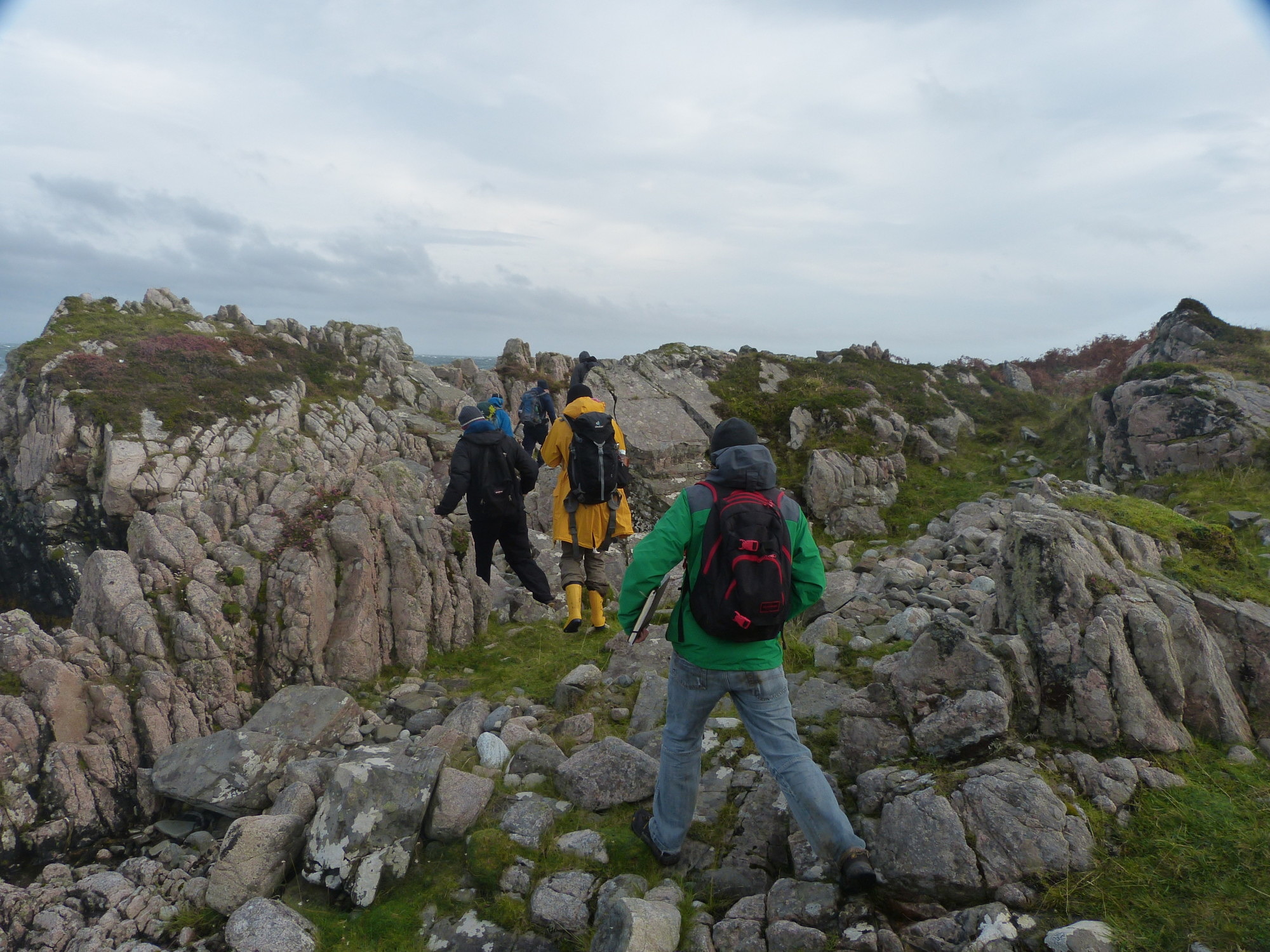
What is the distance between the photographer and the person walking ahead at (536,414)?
14.6 metres

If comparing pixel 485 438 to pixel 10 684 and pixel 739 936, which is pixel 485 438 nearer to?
pixel 10 684

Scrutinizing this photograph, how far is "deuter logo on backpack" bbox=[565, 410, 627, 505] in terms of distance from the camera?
9594 millimetres

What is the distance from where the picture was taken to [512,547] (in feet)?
38.8

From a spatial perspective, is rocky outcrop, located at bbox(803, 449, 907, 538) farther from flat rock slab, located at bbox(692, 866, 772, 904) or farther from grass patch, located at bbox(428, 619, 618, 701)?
flat rock slab, located at bbox(692, 866, 772, 904)

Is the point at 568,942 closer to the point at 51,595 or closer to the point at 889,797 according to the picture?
the point at 889,797

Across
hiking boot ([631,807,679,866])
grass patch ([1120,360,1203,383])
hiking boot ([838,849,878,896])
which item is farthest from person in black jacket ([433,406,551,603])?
grass patch ([1120,360,1203,383])

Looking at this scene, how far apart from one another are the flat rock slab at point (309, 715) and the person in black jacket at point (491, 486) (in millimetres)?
3072

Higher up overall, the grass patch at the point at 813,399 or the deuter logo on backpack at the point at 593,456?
the grass patch at the point at 813,399

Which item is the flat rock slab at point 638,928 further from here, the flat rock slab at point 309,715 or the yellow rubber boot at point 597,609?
the flat rock slab at point 309,715

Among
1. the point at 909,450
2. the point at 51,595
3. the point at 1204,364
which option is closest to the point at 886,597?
the point at 909,450

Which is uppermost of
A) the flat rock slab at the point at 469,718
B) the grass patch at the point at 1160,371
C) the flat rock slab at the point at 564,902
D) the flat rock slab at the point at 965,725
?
the grass patch at the point at 1160,371

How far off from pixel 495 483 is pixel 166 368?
28585mm

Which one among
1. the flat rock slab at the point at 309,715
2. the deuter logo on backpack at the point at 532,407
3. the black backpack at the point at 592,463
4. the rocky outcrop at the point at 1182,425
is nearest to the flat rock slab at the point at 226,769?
the flat rock slab at the point at 309,715

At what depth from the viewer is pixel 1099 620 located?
258 inches
